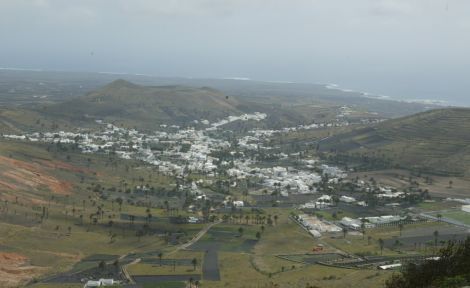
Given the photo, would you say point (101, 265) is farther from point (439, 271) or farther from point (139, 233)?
point (439, 271)

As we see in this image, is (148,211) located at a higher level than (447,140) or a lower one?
lower

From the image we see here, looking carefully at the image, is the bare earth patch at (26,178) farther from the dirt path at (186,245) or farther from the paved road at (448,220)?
the paved road at (448,220)

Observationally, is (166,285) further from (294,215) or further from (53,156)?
(53,156)

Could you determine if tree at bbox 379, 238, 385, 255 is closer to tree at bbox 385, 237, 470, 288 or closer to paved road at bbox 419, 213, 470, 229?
paved road at bbox 419, 213, 470, 229

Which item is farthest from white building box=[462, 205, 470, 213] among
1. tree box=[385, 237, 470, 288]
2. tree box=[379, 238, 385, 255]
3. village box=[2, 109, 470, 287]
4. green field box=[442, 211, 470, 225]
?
tree box=[385, 237, 470, 288]

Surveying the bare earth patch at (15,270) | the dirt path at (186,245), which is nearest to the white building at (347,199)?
the dirt path at (186,245)

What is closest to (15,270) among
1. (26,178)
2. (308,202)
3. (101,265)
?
(101,265)

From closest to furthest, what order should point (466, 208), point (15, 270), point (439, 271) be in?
point (439, 271)
point (15, 270)
point (466, 208)

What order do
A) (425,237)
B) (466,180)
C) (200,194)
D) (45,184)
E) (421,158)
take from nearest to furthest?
(425,237) → (45,184) → (200,194) → (466,180) → (421,158)

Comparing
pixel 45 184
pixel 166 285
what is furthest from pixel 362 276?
pixel 45 184
